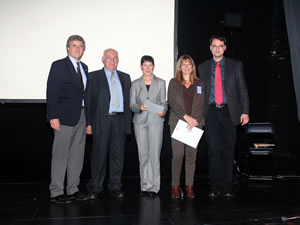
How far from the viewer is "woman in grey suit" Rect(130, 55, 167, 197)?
10.5 ft

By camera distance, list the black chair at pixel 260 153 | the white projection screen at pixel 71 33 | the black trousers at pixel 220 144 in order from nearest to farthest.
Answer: the black trousers at pixel 220 144 → the white projection screen at pixel 71 33 → the black chair at pixel 260 153

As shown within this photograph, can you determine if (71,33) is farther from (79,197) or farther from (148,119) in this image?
(79,197)

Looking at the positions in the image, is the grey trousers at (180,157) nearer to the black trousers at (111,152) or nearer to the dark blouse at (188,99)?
the dark blouse at (188,99)

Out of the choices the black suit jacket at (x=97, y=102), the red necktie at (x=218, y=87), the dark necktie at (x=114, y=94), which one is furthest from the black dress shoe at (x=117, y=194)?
the red necktie at (x=218, y=87)

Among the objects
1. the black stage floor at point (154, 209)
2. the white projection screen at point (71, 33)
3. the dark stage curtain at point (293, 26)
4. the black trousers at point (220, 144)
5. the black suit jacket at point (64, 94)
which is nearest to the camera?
the black stage floor at point (154, 209)

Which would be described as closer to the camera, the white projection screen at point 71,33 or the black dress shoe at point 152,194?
the black dress shoe at point 152,194

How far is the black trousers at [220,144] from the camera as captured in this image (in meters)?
3.21

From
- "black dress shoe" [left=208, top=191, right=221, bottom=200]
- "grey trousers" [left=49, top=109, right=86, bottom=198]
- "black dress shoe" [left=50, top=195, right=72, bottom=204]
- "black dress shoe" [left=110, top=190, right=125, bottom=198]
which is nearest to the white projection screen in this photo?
"grey trousers" [left=49, top=109, right=86, bottom=198]

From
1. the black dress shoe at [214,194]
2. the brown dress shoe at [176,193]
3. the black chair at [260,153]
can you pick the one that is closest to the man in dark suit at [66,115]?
the brown dress shoe at [176,193]

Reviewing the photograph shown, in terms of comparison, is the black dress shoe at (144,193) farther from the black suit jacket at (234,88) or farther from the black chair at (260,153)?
the black chair at (260,153)

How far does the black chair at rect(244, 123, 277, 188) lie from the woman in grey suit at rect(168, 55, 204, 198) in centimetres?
116

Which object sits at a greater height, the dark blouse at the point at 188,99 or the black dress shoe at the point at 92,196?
the dark blouse at the point at 188,99

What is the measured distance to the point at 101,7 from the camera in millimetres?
3844

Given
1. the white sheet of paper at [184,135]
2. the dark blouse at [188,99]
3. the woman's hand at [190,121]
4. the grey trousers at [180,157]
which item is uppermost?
the dark blouse at [188,99]
